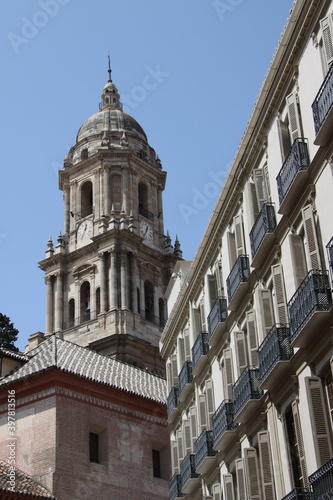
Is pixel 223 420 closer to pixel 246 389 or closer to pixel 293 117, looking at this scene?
pixel 246 389

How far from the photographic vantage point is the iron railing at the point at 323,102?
17438 mm

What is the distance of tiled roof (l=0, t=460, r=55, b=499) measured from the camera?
2961 cm

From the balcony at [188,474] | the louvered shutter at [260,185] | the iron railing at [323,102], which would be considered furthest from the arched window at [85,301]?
the iron railing at [323,102]

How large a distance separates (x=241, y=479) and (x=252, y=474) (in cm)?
86

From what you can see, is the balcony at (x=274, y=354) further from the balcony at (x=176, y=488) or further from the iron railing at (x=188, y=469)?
the balcony at (x=176, y=488)

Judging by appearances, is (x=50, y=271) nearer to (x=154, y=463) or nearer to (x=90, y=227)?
(x=90, y=227)

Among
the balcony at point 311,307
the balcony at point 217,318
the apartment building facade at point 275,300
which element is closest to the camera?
the balcony at point 311,307

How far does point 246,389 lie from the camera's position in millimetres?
22109

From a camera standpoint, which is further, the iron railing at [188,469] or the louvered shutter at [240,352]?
the iron railing at [188,469]

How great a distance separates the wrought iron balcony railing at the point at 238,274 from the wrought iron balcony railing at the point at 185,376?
5.84 meters

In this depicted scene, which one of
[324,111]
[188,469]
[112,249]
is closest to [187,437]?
[188,469]

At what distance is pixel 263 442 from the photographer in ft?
68.0

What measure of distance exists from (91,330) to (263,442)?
41.2m

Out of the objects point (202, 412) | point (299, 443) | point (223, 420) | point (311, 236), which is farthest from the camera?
point (202, 412)
